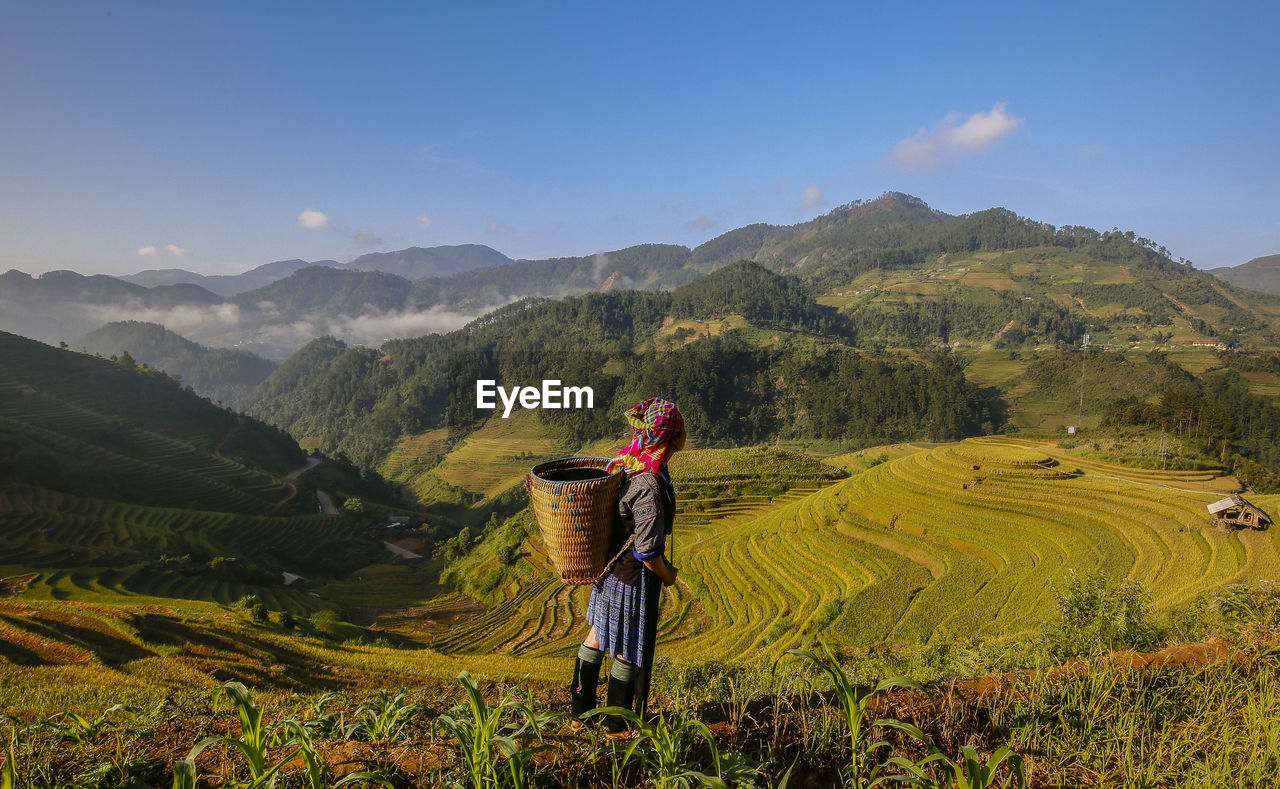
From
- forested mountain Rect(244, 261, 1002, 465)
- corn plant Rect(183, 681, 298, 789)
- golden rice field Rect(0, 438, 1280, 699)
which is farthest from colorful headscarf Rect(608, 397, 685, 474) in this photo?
forested mountain Rect(244, 261, 1002, 465)

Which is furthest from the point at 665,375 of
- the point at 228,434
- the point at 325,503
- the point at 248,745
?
the point at 248,745

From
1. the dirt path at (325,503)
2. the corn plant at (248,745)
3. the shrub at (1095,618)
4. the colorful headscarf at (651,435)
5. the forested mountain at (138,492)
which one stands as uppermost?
the colorful headscarf at (651,435)

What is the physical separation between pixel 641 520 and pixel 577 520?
12.3 inches

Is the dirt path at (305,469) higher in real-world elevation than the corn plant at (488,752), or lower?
lower

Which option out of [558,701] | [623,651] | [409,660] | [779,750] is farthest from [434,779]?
[409,660]

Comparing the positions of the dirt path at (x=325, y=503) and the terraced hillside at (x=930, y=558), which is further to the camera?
the dirt path at (x=325, y=503)

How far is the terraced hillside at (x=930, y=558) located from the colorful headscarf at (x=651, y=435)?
40.2 feet

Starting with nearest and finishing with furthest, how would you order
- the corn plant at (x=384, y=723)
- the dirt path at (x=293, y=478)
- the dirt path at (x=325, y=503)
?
the corn plant at (x=384, y=723), the dirt path at (x=293, y=478), the dirt path at (x=325, y=503)

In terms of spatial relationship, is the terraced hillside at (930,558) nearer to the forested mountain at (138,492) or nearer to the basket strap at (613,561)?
the basket strap at (613,561)

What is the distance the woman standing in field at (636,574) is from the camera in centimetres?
271

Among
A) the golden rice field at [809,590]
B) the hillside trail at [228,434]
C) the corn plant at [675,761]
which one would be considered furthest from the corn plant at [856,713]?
the hillside trail at [228,434]

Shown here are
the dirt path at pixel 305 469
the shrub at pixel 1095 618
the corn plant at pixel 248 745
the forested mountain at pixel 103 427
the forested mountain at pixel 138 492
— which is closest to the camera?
the corn plant at pixel 248 745

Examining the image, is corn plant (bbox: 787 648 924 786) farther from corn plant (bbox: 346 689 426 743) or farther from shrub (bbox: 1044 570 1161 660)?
shrub (bbox: 1044 570 1161 660)

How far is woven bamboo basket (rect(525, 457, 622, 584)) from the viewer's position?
257cm
